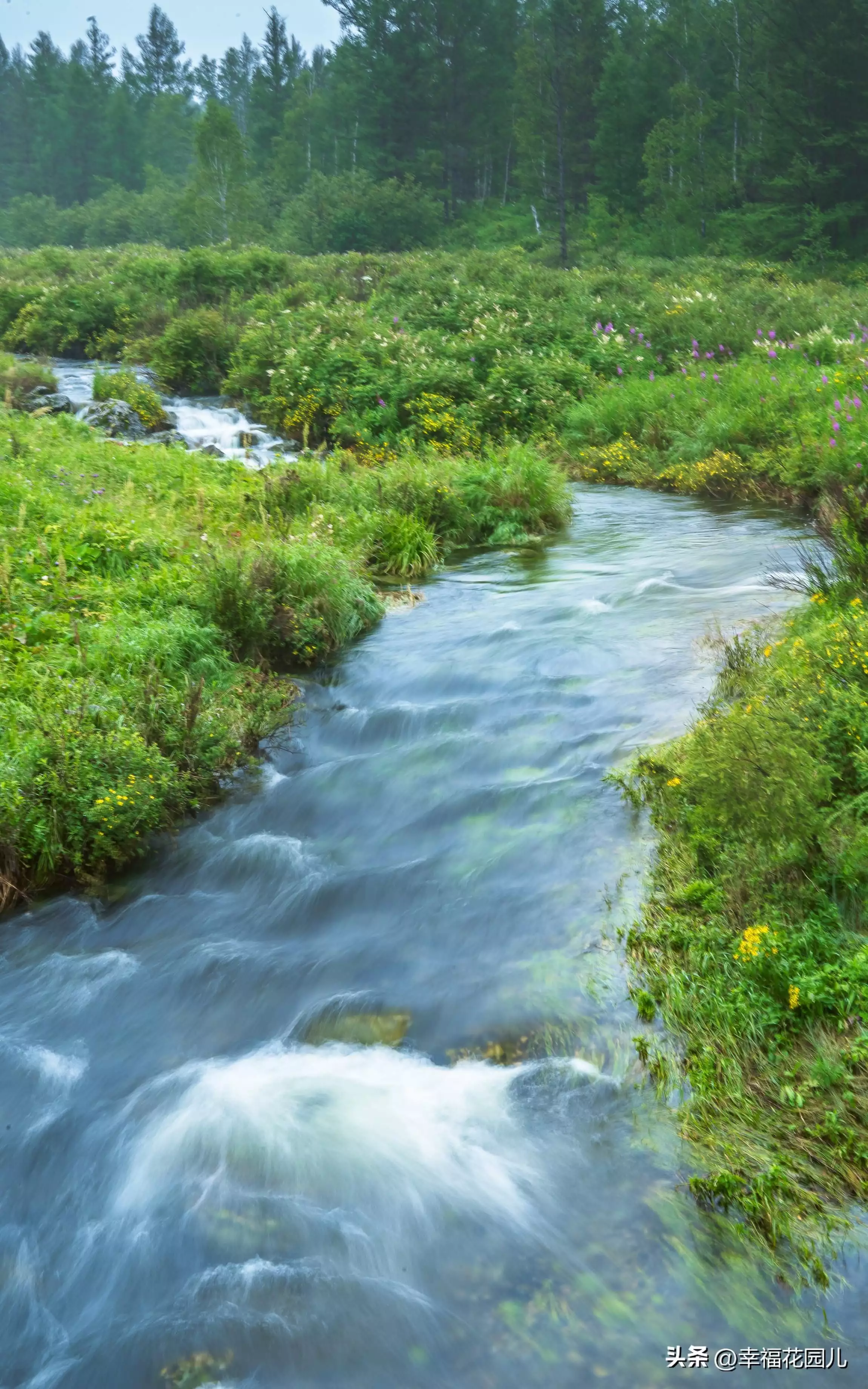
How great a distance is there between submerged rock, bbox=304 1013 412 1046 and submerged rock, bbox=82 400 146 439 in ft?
41.6

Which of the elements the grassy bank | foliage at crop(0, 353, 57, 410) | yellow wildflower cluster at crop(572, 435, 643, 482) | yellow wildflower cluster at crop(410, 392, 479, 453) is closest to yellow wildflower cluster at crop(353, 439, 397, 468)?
yellow wildflower cluster at crop(410, 392, 479, 453)

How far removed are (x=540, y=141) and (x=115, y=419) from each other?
124ft

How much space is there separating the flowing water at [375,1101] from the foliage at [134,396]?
37.3 feet

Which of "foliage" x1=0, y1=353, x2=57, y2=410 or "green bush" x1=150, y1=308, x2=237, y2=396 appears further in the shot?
"green bush" x1=150, y1=308, x2=237, y2=396

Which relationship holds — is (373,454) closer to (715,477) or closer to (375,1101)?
(715,477)

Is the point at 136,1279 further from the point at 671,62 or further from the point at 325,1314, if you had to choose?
the point at 671,62

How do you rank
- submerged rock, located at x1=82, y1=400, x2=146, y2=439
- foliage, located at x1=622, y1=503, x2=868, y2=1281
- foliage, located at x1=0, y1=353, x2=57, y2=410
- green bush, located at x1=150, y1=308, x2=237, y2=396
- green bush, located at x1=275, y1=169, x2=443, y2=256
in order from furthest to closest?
green bush, located at x1=275, y1=169, x2=443, y2=256 < green bush, located at x1=150, y1=308, x2=237, y2=396 < foliage, located at x1=0, y1=353, x2=57, y2=410 < submerged rock, located at x1=82, y1=400, x2=146, y2=439 < foliage, located at x1=622, y1=503, x2=868, y2=1281

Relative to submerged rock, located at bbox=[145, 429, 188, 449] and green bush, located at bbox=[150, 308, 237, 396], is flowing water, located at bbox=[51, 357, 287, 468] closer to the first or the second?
submerged rock, located at bbox=[145, 429, 188, 449]

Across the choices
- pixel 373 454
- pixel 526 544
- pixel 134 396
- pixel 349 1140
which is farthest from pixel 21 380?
pixel 349 1140

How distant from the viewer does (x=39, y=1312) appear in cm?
321

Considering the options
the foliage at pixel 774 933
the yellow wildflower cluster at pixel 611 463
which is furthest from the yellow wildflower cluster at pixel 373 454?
the foliage at pixel 774 933

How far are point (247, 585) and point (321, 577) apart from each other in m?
0.85

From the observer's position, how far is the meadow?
12.3 ft

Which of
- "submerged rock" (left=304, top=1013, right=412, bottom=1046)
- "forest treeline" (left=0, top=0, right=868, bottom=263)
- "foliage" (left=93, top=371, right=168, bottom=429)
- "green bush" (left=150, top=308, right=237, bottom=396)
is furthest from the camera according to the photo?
"forest treeline" (left=0, top=0, right=868, bottom=263)
